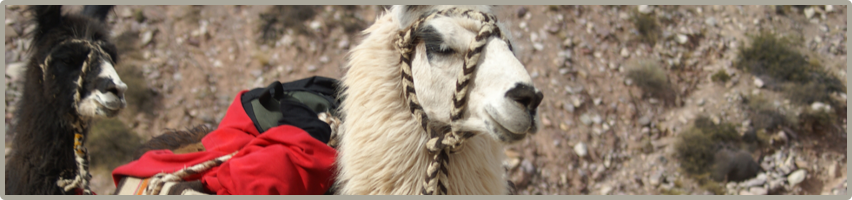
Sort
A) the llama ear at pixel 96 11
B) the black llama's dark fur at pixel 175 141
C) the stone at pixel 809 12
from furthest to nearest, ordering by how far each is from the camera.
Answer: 1. the stone at pixel 809 12
2. the llama ear at pixel 96 11
3. the black llama's dark fur at pixel 175 141

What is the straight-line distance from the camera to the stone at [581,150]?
4.61 m

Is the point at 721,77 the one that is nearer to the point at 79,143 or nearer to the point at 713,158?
the point at 713,158

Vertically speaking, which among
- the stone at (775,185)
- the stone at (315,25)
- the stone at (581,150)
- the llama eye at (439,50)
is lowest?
the stone at (775,185)

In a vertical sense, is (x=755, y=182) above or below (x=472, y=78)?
below

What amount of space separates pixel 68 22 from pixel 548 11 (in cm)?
510

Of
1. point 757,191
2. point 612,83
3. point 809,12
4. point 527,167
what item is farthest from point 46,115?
point 809,12

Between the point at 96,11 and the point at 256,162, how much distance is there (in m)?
2.21

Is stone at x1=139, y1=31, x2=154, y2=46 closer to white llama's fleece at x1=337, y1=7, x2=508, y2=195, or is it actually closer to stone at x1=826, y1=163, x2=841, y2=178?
white llama's fleece at x1=337, y1=7, x2=508, y2=195

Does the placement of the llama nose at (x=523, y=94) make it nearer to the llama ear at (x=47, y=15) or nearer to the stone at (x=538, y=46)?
the llama ear at (x=47, y=15)

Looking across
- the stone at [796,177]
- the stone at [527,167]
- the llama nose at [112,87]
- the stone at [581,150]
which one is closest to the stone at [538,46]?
the stone at [581,150]

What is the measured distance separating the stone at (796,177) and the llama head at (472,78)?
15.8 ft

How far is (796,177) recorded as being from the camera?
15.2ft

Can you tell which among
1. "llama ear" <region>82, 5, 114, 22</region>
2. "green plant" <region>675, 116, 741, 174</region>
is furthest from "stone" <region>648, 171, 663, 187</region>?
"llama ear" <region>82, 5, 114, 22</region>

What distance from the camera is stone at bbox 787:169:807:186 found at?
4605mm
